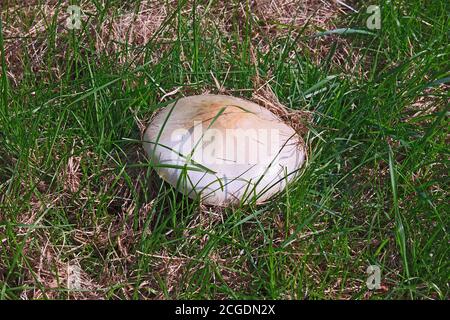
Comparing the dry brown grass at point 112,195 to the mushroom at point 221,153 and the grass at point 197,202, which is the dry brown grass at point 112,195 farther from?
the mushroom at point 221,153

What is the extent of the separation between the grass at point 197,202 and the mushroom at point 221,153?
0.07 metres

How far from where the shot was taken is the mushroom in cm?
263

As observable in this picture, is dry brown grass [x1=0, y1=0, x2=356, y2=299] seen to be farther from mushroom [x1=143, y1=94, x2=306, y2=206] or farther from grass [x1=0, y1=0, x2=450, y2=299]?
mushroom [x1=143, y1=94, x2=306, y2=206]

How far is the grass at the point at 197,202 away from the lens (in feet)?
8.55

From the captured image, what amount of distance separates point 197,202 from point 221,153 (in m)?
0.20

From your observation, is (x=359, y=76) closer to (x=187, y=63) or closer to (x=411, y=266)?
(x=187, y=63)

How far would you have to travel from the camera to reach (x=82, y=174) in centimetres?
288

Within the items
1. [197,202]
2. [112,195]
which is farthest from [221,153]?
[112,195]

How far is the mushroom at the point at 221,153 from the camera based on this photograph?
263 cm

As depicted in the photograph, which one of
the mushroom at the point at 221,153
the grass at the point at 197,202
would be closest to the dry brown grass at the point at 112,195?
the grass at the point at 197,202

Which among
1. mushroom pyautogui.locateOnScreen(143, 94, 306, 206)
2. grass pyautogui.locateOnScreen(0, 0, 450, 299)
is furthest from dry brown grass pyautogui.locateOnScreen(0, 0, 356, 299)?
mushroom pyautogui.locateOnScreen(143, 94, 306, 206)

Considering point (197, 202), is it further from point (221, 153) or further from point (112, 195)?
point (112, 195)

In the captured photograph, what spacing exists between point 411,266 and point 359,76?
0.98m

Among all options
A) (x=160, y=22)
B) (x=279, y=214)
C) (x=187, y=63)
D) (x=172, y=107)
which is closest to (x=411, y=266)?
(x=279, y=214)
